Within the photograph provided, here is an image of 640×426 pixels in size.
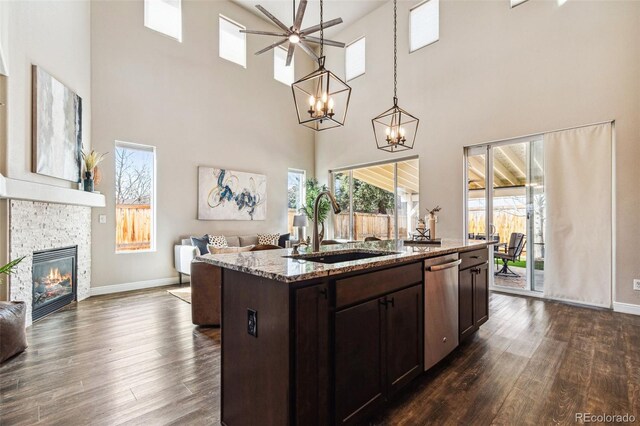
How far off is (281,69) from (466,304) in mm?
6950

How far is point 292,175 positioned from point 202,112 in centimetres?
260

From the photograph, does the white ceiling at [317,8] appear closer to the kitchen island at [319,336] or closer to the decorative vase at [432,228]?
the decorative vase at [432,228]

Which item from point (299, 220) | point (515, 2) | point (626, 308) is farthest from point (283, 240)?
point (515, 2)

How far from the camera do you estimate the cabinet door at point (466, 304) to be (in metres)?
2.64

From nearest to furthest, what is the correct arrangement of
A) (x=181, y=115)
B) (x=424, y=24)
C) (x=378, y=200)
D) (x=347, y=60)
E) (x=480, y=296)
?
(x=480, y=296), (x=181, y=115), (x=424, y=24), (x=378, y=200), (x=347, y=60)

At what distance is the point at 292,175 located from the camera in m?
7.79

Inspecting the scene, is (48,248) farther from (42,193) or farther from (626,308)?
(626,308)

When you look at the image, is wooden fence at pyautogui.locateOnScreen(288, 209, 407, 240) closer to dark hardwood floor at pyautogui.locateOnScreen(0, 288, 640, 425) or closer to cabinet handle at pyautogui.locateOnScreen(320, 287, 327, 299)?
dark hardwood floor at pyautogui.locateOnScreen(0, 288, 640, 425)

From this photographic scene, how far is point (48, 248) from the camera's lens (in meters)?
3.72

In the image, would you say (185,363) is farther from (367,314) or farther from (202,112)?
(202,112)

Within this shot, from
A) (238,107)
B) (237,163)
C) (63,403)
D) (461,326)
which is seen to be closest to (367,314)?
(461,326)

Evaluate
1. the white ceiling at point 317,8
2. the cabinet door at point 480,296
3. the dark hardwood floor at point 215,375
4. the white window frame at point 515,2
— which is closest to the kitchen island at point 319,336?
the dark hardwood floor at point 215,375

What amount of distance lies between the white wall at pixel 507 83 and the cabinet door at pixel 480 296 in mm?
2290

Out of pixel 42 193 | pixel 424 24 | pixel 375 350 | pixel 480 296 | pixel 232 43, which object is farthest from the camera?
pixel 232 43
